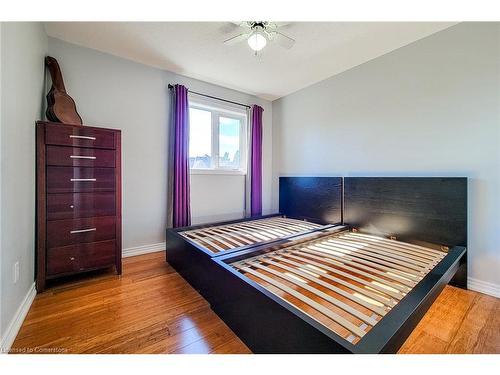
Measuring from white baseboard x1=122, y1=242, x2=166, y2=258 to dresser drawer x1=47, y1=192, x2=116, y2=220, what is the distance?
0.73 metres

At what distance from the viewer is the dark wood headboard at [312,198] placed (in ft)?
9.22

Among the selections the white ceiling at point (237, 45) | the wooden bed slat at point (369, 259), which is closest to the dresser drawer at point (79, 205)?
the white ceiling at point (237, 45)

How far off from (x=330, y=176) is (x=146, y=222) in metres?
2.44

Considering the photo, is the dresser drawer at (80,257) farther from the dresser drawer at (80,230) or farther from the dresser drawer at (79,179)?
the dresser drawer at (79,179)

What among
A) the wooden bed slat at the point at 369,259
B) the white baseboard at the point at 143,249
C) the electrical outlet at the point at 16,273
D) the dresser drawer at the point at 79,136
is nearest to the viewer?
the electrical outlet at the point at 16,273

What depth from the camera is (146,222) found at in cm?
267

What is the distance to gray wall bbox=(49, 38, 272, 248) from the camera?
2.26m

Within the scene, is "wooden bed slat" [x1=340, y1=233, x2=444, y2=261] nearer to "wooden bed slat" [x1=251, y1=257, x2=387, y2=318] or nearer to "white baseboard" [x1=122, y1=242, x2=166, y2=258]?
"wooden bed slat" [x1=251, y1=257, x2=387, y2=318]

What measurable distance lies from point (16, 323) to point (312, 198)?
2.95 m

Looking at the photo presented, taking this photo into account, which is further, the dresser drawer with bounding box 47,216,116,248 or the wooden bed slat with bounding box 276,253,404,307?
the dresser drawer with bounding box 47,216,116,248

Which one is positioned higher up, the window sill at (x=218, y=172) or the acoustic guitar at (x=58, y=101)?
the acoustic guitar at (x=58, y=101)

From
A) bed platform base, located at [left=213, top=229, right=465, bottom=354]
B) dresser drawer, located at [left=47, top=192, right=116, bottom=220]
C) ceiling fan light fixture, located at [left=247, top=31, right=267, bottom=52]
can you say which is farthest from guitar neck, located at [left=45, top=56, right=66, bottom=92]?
bed platform base, located at [left=213, top=229, right=465, bottom=354]

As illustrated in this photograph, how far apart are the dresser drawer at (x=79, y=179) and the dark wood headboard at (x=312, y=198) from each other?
236 centimetres
